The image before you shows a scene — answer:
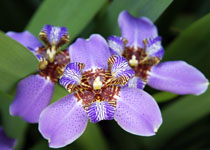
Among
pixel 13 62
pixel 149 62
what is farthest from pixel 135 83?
pixel 13 62

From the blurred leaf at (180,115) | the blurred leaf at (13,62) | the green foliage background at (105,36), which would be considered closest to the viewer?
the blurred leaf at (13,62)

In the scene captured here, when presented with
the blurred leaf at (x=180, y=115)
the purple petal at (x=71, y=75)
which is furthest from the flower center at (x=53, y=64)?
the blurred leaf at (x=180, y=115)

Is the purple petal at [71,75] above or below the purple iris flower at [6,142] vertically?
above

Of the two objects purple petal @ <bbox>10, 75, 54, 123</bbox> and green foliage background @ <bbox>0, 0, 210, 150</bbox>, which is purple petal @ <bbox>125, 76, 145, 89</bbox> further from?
purple petal @ <bbox>10, 75, 54, 123</bbox>

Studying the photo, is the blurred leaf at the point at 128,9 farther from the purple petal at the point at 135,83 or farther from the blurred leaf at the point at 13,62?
the blurred leaf at the point at 13,62

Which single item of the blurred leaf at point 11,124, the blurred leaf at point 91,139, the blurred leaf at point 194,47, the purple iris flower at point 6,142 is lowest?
the purple iris flower at point 6,142

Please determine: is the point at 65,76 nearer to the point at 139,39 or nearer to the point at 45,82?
the point at 45,82

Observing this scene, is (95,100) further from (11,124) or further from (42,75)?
(11,124)
